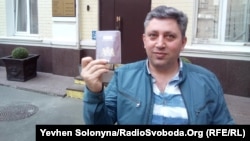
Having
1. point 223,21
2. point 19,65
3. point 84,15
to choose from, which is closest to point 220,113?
point 223,21

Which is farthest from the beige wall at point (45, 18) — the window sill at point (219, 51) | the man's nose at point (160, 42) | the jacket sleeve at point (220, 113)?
the jacket sleeve at point (220, 113)

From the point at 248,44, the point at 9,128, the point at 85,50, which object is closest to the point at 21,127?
the point at 9,128

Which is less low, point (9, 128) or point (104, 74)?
point (104, 74)

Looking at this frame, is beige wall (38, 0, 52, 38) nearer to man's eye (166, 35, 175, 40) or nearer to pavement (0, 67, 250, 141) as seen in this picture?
pavement (0, 67, 250, 141)

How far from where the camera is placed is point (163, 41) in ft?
6.19

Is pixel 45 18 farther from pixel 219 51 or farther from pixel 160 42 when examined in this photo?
pixel 160 42

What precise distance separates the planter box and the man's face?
224 inches

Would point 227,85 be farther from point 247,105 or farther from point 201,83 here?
point 201,83

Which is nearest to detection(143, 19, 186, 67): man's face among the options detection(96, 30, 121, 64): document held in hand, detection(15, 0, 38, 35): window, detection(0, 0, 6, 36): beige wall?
detection(96, 30, 121, 64): document held in hand

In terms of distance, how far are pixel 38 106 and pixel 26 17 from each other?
371cm

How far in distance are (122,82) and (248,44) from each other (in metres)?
4.64

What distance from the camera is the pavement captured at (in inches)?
184

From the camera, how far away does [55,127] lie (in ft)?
6.09

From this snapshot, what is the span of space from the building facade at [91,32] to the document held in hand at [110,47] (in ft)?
14.8
